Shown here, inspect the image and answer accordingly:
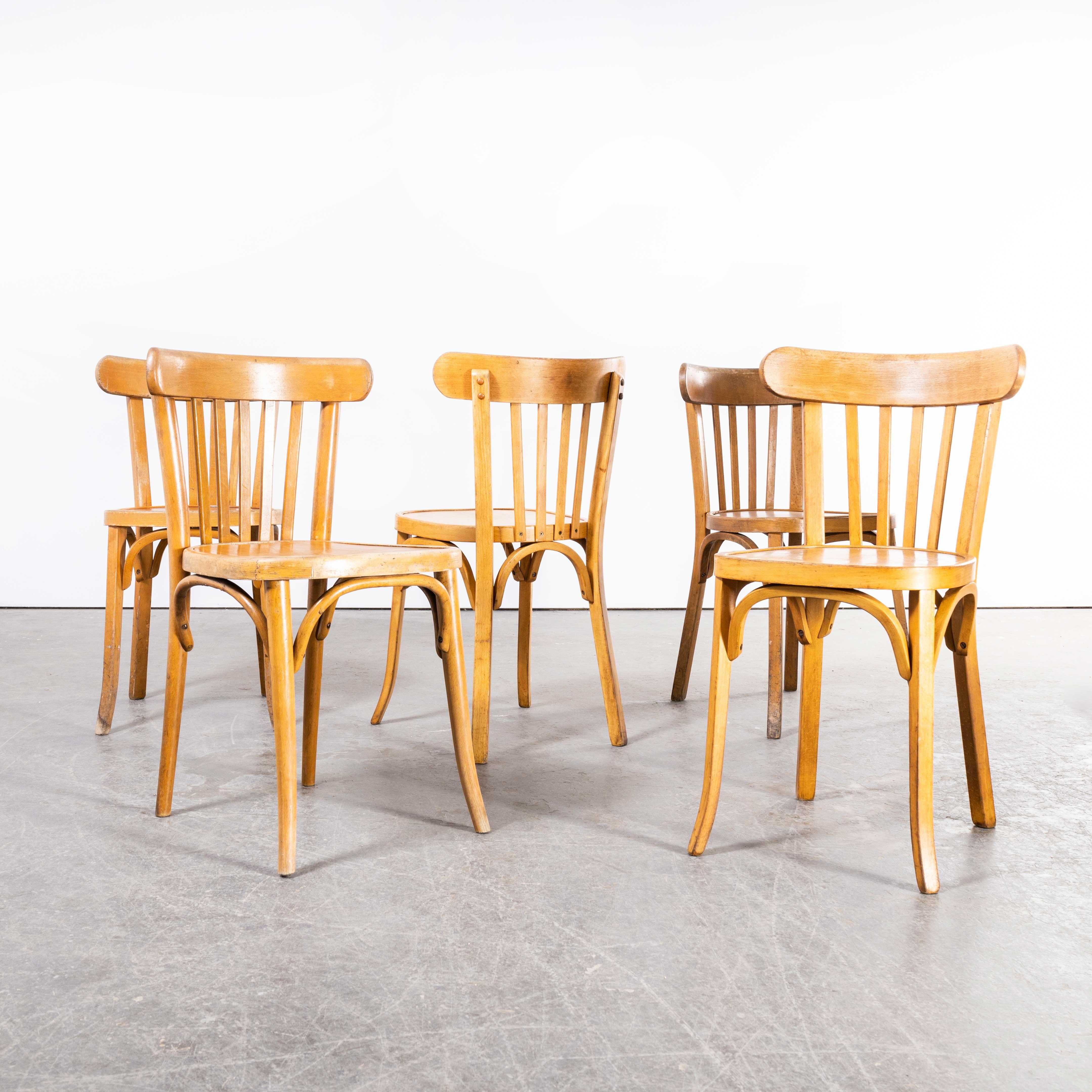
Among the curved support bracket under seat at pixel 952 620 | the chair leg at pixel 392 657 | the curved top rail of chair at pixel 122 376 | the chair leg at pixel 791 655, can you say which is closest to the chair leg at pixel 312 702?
the chair leg at pixel 392 657

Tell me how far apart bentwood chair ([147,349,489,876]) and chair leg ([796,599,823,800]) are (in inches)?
25.7

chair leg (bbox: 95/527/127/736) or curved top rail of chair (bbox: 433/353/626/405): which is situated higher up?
curved top rail of chair (bbox: 433/353/626/405)

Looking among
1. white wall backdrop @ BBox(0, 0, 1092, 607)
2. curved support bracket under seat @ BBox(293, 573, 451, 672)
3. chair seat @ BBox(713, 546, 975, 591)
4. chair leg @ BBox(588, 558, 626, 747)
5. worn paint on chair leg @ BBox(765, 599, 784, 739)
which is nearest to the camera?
chair seat @ BBox(713, 546, 975, 591)

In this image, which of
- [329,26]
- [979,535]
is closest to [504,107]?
[329,26]

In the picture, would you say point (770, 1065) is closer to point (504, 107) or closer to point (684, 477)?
point (684, 477)

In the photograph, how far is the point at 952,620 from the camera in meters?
1.85

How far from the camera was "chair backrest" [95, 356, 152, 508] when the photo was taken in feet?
8.73

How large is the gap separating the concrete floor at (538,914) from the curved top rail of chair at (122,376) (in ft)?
2.75

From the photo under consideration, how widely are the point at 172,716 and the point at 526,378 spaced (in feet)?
3.38

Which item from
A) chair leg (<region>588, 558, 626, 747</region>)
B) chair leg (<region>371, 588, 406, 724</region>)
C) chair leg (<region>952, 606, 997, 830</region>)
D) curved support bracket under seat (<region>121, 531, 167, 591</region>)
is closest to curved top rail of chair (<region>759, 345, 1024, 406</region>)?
chair leg (<region>952, 606, 997, 830</region>)

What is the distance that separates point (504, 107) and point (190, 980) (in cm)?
414

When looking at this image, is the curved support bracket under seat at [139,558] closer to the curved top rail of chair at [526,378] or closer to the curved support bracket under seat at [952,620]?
the curved top rail of chair at [526,378]

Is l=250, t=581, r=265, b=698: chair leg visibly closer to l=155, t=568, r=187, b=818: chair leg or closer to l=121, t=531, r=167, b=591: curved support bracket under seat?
l=121, t=531, r=167, b=591: curved support bracket under seat

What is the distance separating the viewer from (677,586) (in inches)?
190
